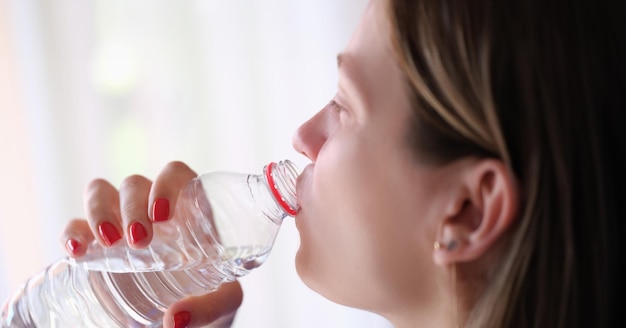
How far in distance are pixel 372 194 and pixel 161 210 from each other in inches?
12.1

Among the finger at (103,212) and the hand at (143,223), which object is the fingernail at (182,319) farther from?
the finger at (103,212)

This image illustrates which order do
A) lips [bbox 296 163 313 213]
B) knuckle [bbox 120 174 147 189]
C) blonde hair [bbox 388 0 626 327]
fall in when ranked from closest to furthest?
blonde hair [bbox 388 0 626 327]
lips [bbox 296 163 313 213]
knuckle [bbox 120 174 147 189]

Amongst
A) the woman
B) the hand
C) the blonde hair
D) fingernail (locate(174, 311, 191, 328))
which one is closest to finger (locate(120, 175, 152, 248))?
the hand

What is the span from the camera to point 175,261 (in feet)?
3.55

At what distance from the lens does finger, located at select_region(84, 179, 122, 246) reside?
1084mm

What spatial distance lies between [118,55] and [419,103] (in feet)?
3.29

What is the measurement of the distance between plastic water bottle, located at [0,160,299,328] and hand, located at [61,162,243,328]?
2 cm

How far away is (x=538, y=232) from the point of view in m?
0.86

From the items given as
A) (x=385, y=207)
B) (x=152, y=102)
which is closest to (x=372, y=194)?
(x=385, y=207)

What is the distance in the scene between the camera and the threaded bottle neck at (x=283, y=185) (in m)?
1.03

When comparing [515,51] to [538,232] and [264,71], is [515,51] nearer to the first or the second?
[538,232]

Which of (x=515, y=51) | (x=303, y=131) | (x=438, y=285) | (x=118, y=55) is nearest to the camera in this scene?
(x=515, y=51)

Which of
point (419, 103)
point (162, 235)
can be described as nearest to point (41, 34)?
point (162, 235)

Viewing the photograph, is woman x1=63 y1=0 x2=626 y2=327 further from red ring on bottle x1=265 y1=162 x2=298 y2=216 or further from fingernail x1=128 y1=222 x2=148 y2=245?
fingernail x1=128 y1=222 x2=148 y2=245
